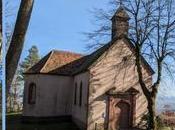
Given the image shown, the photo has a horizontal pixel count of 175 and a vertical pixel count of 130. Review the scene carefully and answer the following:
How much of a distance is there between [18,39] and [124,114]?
92.4 ft

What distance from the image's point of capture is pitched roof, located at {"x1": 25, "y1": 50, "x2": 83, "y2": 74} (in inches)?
1637

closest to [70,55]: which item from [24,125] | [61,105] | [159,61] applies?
[61,105]

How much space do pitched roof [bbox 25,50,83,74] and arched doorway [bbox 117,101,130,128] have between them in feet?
32.1

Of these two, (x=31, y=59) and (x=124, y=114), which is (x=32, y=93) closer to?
(x=124, y=114)

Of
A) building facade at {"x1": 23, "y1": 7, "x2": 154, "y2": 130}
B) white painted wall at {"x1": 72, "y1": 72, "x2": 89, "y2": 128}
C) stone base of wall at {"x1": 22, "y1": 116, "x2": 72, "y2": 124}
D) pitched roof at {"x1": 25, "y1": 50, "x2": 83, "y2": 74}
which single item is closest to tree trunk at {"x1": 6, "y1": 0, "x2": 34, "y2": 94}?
building facade at {"x1": 23, "y1": 7, "x2": 154, "y2": 130}

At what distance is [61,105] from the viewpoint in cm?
4147

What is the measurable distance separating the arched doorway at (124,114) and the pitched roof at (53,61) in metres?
9.79

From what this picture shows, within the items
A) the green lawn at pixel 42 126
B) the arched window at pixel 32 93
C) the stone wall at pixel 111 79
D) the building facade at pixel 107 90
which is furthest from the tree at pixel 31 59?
the stone wall at pixel 111 79

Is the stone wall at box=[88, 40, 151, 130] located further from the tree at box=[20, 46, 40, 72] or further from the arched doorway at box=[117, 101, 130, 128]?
the tree at box=[20, 46, 40, 72]

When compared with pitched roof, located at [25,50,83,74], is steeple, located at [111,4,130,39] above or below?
above

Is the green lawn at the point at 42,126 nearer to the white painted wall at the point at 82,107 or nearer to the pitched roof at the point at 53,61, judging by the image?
the white painted wall at the point at 82,107

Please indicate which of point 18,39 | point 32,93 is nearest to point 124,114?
point 32,93

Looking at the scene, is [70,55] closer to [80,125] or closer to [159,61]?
[80,125]

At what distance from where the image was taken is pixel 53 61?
43.4 m
